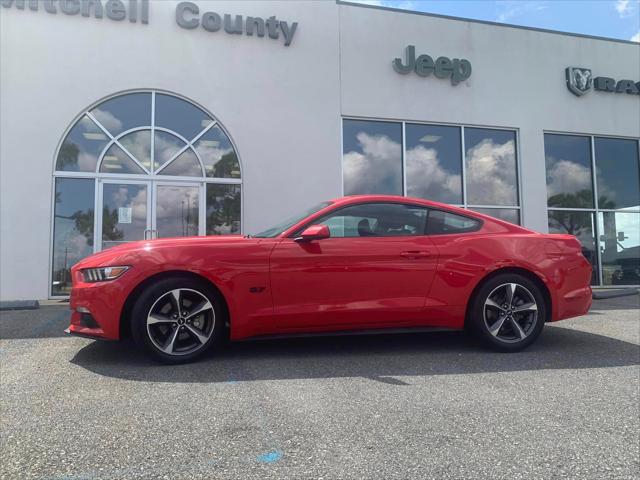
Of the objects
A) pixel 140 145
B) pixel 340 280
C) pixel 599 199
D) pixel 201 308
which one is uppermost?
pixel 140 145

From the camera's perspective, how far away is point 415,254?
424 cm

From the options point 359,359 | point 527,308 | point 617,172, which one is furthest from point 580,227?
point 359,359

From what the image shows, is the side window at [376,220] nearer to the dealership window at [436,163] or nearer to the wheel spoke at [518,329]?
the wheel spoke at [518,329]

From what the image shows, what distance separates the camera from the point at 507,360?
13.5 feet

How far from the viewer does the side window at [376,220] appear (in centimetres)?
429

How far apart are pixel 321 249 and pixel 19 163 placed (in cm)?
639

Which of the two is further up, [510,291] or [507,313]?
[510,291]

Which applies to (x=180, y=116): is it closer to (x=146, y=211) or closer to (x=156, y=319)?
(x=146, y=211)

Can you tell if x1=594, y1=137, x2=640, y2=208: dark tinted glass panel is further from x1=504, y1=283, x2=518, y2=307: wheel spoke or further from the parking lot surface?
x1=504, y1=283, x2=518, y2=307: wheel spoke

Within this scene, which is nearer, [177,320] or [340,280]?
[177,320]

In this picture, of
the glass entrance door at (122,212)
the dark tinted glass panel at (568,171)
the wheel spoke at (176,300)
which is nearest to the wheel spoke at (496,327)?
the wheel spoke at (176,300)

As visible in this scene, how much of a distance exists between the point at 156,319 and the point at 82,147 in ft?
18.8

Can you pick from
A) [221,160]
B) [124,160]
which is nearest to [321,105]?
[221,160]

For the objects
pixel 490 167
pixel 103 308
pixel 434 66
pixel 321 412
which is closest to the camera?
pixel 321 412
